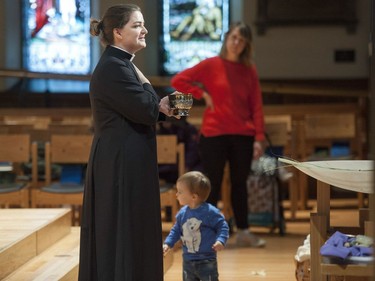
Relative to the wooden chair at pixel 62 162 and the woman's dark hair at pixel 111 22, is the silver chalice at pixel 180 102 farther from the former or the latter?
the wooden chair at pixel 62 162

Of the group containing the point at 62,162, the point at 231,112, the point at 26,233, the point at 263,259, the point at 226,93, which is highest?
the point at 226,93

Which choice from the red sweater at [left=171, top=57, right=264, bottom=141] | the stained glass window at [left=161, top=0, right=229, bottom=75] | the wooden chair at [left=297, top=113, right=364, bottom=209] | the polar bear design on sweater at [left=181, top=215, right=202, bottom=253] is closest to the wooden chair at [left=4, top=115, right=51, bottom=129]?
the stained glass window at [left=161, top=0, right=229, bottom=75]

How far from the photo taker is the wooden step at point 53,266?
4527 mm

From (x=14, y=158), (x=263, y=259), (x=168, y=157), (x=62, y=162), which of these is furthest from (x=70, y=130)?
(x=263, y=259)

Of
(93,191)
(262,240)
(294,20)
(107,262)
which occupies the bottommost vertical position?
(262,240)

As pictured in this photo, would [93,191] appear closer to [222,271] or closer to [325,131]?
[222,271]

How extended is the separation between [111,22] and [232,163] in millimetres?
2720

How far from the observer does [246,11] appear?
11.1 meters

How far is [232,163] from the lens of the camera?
6414 mm

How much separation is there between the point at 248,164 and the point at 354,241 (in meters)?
2.72

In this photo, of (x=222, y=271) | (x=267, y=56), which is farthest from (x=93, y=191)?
(x=267, y=56)

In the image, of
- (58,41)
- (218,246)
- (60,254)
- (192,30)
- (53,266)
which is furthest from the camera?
(192,30)

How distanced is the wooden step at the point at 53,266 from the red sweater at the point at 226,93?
56.6 inches

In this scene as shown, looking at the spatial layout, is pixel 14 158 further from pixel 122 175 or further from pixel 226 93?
pixel 122 175
